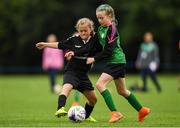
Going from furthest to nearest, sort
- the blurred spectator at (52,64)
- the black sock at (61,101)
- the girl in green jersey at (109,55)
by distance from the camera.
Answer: the blurred spectator at (52,64) → the girl in green jersey at (109,55) → the black sock at (61,101)

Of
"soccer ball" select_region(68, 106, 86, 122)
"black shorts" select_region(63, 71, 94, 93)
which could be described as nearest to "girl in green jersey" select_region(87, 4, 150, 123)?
"black shorts" select_region(63, 71, 94, 93)

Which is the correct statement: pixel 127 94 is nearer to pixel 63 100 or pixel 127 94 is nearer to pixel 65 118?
pixel 63 100

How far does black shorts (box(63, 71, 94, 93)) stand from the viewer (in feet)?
42.3

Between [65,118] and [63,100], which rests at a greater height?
[63,100]

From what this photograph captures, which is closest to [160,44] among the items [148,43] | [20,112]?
[148,43]

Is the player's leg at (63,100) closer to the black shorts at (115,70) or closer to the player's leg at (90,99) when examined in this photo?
the player's leg at (90,99)

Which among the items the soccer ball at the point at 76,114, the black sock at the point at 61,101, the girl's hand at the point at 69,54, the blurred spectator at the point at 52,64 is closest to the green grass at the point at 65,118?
the soccer ball at the point at 76,114

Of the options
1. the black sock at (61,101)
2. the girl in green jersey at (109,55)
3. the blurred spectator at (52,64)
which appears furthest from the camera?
the blurred spectator at (52,64)

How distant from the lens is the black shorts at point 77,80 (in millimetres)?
12898

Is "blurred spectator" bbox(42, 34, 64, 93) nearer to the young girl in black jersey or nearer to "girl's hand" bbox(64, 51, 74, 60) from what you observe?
the young girl in black jersey

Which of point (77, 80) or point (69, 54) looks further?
point (77, 80)

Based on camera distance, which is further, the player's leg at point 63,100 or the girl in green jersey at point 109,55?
the girl in green jersey at point 109,55

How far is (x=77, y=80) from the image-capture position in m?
13.0

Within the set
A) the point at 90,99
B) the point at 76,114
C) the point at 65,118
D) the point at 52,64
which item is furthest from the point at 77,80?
the point at 52,64
